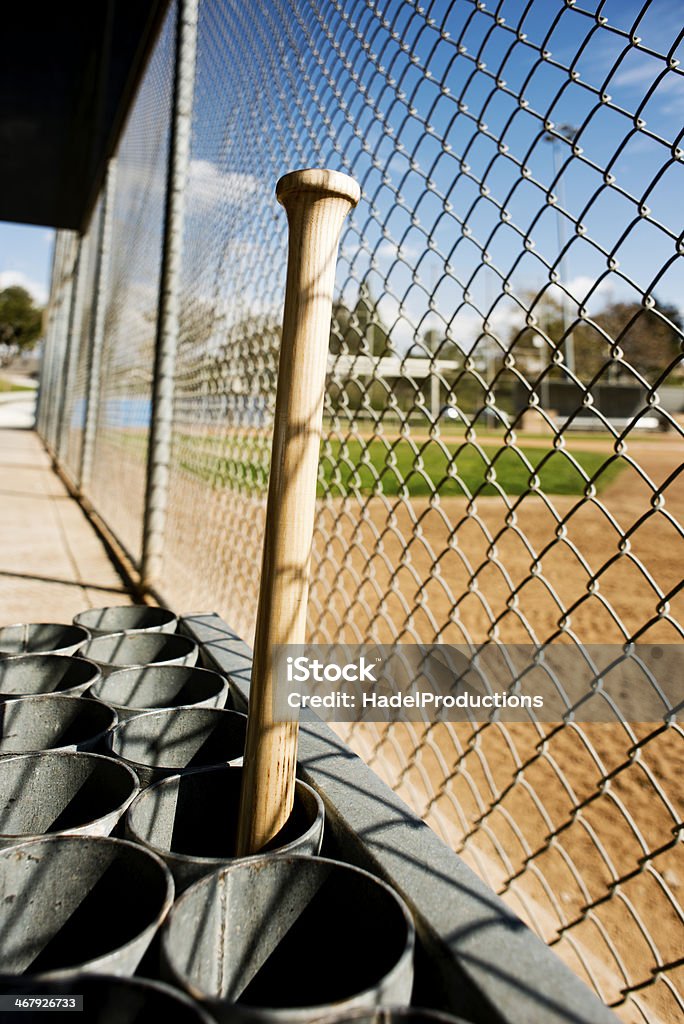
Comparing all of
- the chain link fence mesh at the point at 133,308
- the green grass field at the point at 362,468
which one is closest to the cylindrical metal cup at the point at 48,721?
the green grass field at the point at 362,468

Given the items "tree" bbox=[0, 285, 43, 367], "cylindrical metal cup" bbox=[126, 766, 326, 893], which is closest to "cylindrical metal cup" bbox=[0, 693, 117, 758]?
"cylindrical metal cup" bbox=[126, 766, 326, 893]

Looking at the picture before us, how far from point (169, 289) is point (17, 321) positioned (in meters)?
78.9

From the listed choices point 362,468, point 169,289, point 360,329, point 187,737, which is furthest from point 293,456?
point 362,468

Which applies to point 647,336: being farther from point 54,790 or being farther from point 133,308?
point 133,308

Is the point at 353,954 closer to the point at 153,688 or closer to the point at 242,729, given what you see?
the point at 242,729

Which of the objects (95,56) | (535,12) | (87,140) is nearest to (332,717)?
(535,12)

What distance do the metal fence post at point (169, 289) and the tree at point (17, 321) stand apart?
76.5m

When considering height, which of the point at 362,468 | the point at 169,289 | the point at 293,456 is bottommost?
the point at 362,468

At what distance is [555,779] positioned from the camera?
387 centimetres

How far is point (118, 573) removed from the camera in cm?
450

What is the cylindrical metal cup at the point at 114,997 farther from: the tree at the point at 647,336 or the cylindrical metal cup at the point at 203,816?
the tree at the point at 647,336

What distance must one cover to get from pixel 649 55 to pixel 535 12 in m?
0.40

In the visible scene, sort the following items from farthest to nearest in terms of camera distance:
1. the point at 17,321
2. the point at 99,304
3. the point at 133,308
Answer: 1. the point at 17,321
2. the point at 99,304
3. the point at 133,308

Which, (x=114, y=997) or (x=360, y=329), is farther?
(x=360, y=329)
